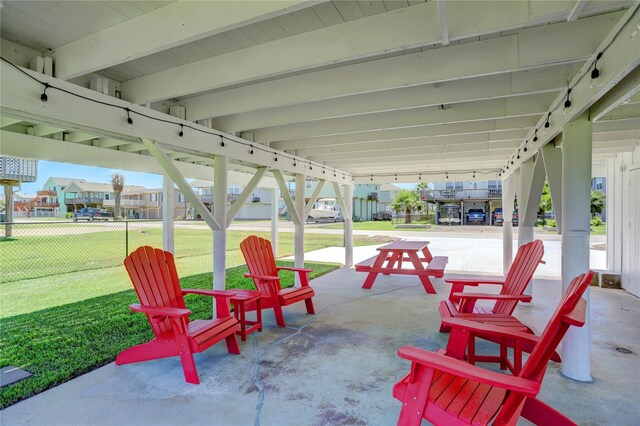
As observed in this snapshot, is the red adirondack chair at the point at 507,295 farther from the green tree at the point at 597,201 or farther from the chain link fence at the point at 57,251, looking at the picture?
the green tree at the point at 597,201

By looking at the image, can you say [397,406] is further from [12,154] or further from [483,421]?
[12,154]

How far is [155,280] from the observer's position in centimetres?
297

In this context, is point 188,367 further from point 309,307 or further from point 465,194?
point 465,194

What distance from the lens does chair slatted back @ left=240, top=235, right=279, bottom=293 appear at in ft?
13.3

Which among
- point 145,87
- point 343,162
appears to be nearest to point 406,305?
point 343,162

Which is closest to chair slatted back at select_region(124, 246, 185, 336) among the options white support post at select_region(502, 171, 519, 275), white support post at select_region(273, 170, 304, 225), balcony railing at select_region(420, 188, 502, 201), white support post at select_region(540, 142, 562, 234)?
white support post at select_region(273, 170, 304, 225)

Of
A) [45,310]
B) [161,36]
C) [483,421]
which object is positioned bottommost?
[45,310]

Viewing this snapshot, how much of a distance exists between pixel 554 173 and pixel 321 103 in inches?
102

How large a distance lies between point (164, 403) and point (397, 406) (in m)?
1.61

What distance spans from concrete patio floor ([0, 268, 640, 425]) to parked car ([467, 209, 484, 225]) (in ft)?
95.2

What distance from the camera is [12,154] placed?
4.25 metres

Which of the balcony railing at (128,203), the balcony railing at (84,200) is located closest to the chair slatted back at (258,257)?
the balcony railing at (84,200)

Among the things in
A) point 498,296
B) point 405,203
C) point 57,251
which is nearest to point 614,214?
point 498,296

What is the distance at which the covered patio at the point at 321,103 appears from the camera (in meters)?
1.99
